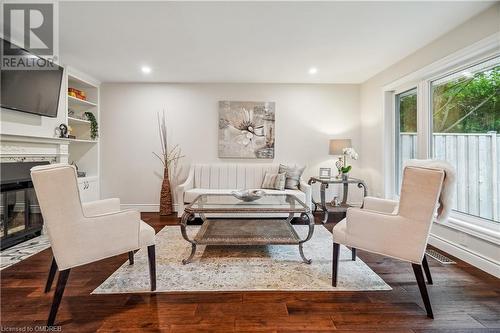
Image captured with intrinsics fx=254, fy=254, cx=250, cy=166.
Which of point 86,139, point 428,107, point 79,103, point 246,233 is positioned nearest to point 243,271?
point 246,233

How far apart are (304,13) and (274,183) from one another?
2526mm

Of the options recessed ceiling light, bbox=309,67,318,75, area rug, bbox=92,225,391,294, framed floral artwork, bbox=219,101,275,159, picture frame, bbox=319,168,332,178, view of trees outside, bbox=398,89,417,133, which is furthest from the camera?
framed floral artwork, bbox=219,101,275,159

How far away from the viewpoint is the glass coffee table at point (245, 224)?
2.45 meters

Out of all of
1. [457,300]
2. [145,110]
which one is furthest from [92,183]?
[457,300]

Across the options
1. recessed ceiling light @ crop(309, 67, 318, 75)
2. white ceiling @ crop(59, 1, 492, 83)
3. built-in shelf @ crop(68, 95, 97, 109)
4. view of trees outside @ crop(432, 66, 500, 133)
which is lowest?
view of trees outside @ crop(432, 66, 500, 133)

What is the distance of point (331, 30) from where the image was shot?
2729mm

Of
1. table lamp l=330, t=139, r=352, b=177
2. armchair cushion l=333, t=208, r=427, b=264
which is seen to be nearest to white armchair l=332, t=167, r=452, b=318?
armchair cushion l=333, t=208, r=427, b=264

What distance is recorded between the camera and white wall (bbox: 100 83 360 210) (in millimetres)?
4762

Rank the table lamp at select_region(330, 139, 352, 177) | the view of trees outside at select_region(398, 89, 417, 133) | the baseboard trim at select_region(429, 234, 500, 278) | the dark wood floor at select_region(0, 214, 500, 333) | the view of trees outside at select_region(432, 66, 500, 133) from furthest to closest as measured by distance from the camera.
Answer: the table lamp at select_region(330, 139, 352, 177) < the view of trees outside at select_region(398, 89, 417, 133) < the view of trees outside at select_region(432, 66, 500, 133) < the baseboard trim at select_region(429, 234, 500, 278) < the dark wood floor at select_region(0, 214, 500, 333)

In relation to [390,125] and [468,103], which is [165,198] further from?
[468,103]

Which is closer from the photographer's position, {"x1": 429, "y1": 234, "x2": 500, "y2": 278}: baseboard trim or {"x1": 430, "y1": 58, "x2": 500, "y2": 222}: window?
{"x1": 429, "y1": 234, "x2": 500, "y2": 278}: baseboard trim

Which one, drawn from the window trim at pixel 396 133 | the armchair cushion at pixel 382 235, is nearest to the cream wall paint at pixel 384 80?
the window trim at pixel 396 133

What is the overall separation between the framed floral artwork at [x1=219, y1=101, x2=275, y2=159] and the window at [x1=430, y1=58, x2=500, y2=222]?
257 cm

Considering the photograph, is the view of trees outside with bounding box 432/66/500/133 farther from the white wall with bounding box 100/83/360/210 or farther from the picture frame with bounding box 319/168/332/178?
the white wall with bounding box 100/83/360/210
